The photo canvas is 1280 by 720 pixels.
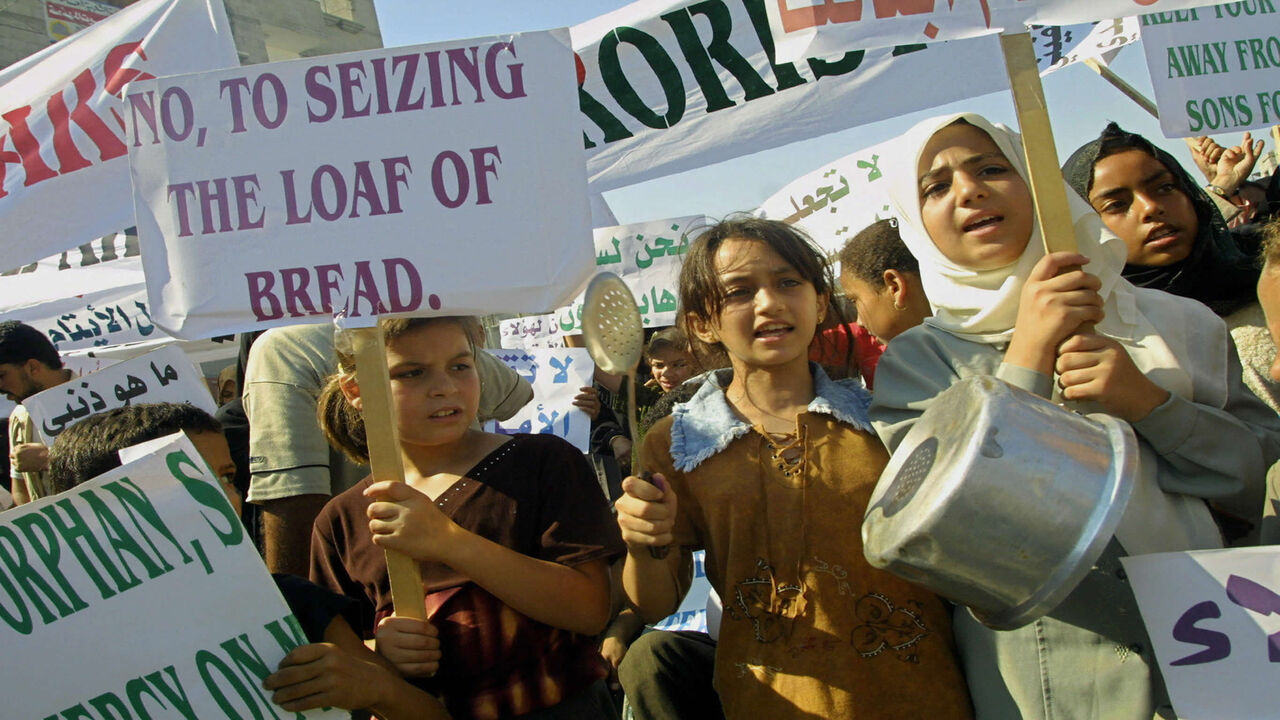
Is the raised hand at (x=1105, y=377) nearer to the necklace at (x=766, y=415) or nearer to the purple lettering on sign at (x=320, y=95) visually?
the necklace at (x=766, y=415)

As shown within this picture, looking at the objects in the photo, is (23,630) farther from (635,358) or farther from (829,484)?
(829,484)

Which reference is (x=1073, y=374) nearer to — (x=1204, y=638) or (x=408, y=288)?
(x=1204, y=638)

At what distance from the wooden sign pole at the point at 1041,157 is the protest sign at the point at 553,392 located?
3190 mm

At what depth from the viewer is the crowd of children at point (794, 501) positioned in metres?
1.67

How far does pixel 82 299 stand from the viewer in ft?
21.0

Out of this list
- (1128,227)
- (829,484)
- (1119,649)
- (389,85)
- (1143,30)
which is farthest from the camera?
(1143,30)

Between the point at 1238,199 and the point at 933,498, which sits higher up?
the point at 1238,199

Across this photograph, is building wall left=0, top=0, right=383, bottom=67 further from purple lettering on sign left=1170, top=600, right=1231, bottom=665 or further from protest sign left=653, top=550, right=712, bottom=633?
purple lettering on sign left=1170, top=600, right=1231, bottom=665

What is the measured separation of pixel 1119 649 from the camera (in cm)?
166

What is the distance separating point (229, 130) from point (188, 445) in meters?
0.71

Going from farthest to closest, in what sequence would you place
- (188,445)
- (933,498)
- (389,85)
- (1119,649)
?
(389,85), (188,445), (1119,649), (933,498)

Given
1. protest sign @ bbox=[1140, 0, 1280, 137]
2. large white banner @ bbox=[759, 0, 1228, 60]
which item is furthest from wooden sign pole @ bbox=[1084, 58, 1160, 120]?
large white banner @ bbox=[759, 0, 1228, 60]

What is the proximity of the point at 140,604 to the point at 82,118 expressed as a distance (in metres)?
1.98

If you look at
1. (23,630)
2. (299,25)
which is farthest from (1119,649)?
(299,25)
